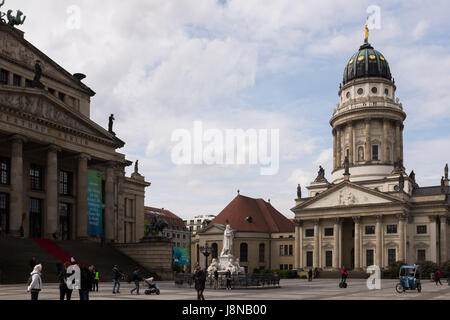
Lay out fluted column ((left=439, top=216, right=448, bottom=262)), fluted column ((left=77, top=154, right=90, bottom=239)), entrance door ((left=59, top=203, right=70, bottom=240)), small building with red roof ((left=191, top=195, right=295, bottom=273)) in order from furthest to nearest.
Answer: small building with red roof ((left=191, top=195, right=295, bottom=273)) → fluted column ((left=439, top=216, right=448, bottom=262)) → entrance door ((left=59, top=203, right=70, bottom=240)) → fluted column ((left=77, top=154, right=90, bottom=239))

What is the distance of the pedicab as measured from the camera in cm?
3816

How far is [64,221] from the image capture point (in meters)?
60.0

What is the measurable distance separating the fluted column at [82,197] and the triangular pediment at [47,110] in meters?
2.97

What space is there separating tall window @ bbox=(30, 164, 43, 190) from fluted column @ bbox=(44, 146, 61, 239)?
3.63 metres

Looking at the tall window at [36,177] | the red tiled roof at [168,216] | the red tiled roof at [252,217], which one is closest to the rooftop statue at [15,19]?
the tall window at [36,177]

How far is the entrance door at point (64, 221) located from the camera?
59.4 metres

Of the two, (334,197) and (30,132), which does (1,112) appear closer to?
(30,132)

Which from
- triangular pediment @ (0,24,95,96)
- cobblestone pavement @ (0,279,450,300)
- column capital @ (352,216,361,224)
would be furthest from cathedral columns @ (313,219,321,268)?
cobblestone pavement @ (0,279,450,300)

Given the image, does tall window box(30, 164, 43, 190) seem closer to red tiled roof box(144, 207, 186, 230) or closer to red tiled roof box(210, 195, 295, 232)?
red tiled roof box(210, 195, 295, 232)

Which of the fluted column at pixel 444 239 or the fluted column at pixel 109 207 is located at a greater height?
the fluted column at pixel 109 207

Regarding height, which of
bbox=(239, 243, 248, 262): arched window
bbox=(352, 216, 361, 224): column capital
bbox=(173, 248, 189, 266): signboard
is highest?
bbox=(352, 216, 361, 224): column capital

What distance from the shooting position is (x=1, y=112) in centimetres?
4850

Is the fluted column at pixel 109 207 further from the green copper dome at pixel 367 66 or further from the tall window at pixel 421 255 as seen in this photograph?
the green copper dome at pixel 367 66

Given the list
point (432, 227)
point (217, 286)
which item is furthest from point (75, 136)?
point (432, 227)
